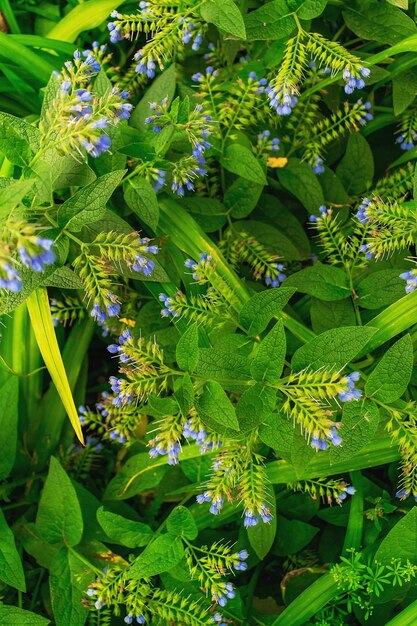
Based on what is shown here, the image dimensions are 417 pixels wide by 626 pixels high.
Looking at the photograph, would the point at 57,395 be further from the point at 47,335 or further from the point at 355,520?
the point at 355,520

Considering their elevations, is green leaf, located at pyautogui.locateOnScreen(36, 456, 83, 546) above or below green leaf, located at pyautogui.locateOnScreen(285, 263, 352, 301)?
below

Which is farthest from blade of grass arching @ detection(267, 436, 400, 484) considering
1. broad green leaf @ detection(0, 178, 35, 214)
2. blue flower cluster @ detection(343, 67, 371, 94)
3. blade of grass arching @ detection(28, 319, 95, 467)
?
broad green leaf @ detection(0, 178, 35, 214)

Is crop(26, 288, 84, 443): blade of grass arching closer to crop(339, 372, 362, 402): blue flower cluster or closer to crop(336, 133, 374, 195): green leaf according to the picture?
crop(339, 372, 362, 402): blue flower cluster

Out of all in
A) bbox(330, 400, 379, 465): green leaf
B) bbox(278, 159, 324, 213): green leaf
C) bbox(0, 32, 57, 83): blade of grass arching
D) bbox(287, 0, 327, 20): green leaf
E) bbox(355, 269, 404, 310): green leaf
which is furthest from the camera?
bbox(278, 159, 324, 213): green leaf

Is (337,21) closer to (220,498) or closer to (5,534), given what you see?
(220,498)

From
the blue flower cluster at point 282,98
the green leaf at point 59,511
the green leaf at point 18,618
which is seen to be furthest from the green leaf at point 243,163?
the green leaf at point 18,618

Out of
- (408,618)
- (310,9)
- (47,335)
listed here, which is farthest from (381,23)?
(408,618)
